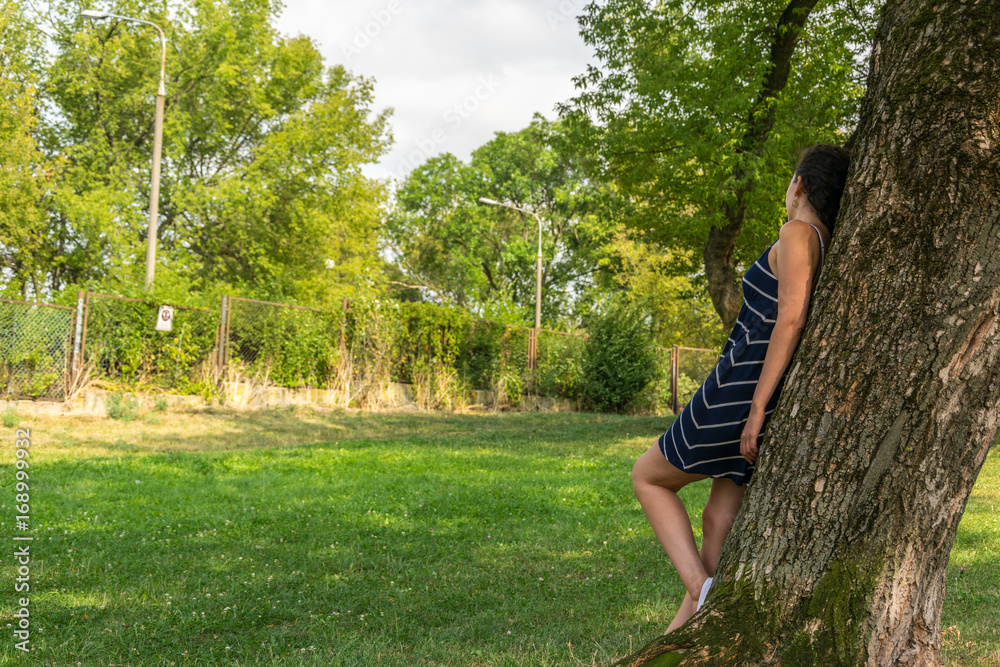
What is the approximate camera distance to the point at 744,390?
261cm

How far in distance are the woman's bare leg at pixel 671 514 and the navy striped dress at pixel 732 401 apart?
8 centimetres

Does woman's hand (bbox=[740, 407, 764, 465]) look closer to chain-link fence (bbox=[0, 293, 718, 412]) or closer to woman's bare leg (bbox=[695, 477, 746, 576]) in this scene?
woman's bare leg (bbox=[695, 477, 746, 576])

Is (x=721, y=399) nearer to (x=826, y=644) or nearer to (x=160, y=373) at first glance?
(x=826, y=644)

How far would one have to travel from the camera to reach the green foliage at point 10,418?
11.4 meters

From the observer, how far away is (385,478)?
786 centimetres

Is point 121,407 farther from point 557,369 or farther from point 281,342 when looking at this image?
point 557,369

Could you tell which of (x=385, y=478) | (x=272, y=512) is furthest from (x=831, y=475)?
(x=385, y=478)

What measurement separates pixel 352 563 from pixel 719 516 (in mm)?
2715

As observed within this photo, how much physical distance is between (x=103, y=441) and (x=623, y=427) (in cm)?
918

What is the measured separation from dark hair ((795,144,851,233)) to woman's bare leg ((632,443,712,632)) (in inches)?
40.2

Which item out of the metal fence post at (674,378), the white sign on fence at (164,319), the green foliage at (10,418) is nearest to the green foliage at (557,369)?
the metal fence post at (674,378)

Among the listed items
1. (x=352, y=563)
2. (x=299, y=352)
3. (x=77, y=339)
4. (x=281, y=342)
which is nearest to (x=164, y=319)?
(x=77, y=339)

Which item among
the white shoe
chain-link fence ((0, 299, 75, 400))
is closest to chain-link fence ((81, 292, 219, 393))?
chain-link fence ((0, 299, 75, 400))

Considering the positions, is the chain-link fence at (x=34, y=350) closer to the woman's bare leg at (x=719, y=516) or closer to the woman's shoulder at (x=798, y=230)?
the woman's bare leg at (x=719, y=516)
